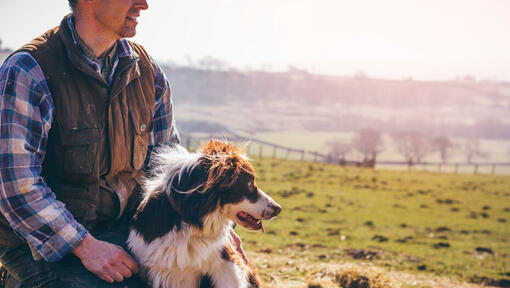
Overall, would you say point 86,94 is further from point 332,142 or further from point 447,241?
point 332,142

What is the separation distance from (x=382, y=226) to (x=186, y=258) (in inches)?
664

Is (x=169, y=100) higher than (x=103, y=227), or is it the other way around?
(x=169, y=100)

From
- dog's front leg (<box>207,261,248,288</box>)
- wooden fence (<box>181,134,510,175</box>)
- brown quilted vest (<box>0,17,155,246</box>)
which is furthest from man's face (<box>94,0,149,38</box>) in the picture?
dog's front leg (<box>207,261,248,288</box>)

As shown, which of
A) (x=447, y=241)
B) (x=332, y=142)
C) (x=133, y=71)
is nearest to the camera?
(x=133, y=71)

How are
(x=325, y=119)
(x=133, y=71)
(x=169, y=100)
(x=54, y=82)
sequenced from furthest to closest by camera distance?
(x=325, y=119) < (x=169, y=100) < (x=133, y=71) < (x=54, y=82)

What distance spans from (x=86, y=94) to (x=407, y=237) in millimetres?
15671

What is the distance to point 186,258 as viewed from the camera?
3.71m

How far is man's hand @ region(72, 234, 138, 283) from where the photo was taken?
11.3 feet

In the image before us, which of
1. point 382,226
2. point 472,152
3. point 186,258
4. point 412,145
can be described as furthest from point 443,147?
point 186,258

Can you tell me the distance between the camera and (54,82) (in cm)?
350

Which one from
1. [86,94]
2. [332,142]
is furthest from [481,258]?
[332,142]

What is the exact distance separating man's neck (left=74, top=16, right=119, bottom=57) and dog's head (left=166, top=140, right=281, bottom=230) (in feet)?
4.15

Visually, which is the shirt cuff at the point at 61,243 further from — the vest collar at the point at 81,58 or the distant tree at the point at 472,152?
the distant tree at the point at 472,152

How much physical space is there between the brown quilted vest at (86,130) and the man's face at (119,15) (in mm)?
326
